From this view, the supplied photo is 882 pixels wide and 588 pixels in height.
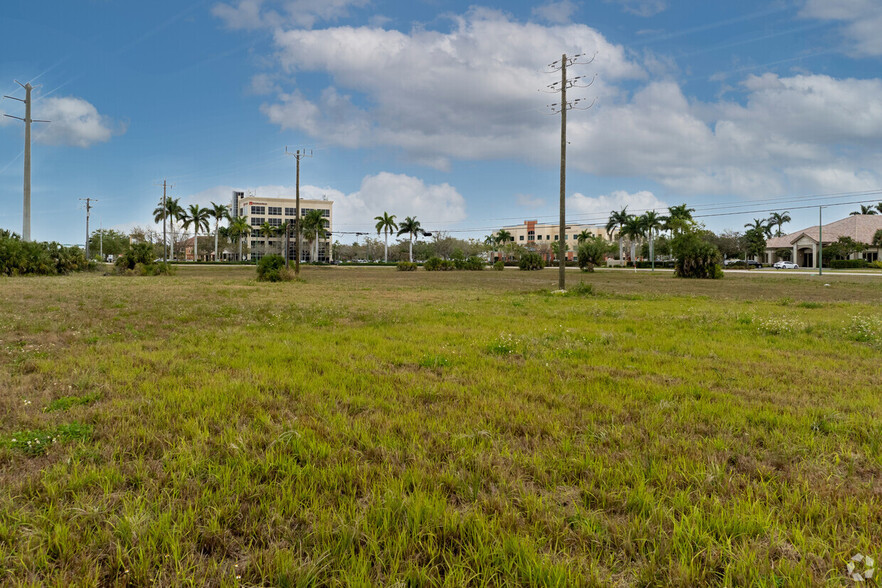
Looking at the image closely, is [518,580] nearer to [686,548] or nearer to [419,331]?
[686,548]

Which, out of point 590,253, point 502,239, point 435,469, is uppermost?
point 502,239

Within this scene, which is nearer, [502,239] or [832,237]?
[832,237]

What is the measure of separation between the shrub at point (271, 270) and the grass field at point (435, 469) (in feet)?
86.7

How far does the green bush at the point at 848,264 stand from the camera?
7731 centimetres

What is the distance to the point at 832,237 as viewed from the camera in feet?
A: 300

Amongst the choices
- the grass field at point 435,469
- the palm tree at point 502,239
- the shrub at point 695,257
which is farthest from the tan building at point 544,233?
the grass field at point 435,469

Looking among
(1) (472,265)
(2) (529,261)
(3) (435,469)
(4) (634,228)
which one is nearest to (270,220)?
(1) (472,265)

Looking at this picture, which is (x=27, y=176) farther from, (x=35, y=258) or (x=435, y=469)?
(x=435, y=469)

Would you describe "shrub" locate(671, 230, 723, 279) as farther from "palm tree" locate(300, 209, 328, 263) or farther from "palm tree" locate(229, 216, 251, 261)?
"palm tree" locate(229, 216, 251, 261)

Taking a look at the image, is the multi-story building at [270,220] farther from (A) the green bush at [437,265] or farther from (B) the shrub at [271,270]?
(B) the shrub at [271,270]

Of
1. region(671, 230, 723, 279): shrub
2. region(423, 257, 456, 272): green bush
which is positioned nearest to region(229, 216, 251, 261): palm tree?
region(423, 257, 456, 272): green bush

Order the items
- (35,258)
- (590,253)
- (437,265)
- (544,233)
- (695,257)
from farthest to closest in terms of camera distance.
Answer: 1. (544,233)
2. (437,265)
3. (590,253)
4. (695,257)
5. (35,258)

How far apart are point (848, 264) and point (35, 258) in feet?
363

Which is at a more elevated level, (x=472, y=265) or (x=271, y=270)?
(x=472, y=265)
